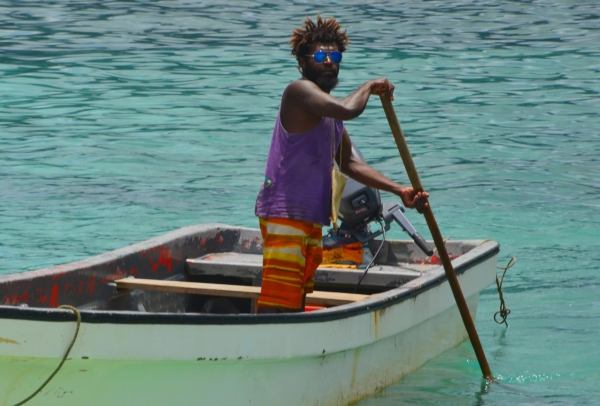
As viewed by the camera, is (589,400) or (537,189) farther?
(537,189)

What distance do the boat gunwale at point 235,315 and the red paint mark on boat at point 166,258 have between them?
1579 mm

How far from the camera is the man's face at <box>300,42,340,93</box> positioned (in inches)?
204

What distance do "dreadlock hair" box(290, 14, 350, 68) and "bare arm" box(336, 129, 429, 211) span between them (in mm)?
551

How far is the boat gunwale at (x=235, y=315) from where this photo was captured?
4.38 m

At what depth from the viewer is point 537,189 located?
39.2 feet

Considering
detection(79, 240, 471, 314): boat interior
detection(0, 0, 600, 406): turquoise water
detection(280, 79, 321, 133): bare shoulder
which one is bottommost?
detection(0, 0, 600, 406): turquoise water

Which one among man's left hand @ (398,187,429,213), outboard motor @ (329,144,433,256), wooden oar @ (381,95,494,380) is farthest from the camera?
outboard motor @ (329,144,433,256)

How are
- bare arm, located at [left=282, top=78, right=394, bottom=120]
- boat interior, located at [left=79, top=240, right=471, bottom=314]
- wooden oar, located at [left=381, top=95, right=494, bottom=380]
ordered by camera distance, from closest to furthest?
1. bare arm, located at [left=282, top=78, right=394, bottom=120]
2. wooden oar, located at [left=381, top=95, right=494, bottom=380]
3. boat interior, located at [left=79, top=240, right=471, bottom=314]

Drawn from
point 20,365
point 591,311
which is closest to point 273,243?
point 20,365

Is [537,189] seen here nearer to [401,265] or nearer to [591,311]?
[591,311]


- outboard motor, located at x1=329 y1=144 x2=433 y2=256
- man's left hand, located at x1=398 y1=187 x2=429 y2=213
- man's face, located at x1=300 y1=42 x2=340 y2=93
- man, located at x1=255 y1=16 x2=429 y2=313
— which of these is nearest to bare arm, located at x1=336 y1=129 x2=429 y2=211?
man's left hand, located at x1=398 y1=187 x2=429 y2=213

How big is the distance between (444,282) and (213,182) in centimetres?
636

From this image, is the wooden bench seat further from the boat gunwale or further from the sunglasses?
the sunglasses

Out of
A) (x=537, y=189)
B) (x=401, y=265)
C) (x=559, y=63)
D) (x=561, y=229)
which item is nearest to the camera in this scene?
(x=401, y=265)
